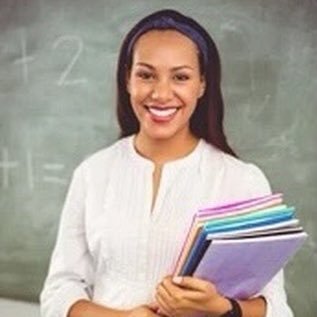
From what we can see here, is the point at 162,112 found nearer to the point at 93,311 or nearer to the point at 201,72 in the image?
the point at 201,72

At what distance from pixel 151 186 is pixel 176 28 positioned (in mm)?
297

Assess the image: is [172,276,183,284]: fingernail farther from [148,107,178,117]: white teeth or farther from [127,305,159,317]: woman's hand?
[148,107,178,117]: white teeth

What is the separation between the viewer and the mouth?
3.93ft

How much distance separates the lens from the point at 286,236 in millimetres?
1025

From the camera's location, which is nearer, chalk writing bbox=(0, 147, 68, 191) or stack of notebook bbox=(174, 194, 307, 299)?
stack of notebook bbox=(174, 194, 307, 299)

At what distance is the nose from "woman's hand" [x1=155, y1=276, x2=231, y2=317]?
0.32m

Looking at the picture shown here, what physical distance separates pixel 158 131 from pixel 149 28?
190mm

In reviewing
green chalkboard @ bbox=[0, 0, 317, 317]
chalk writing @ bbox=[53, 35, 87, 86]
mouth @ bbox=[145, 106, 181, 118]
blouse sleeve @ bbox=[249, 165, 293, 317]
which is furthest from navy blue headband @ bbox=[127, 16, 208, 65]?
chalk writing @ bbox=[53, 35, 87, 86]

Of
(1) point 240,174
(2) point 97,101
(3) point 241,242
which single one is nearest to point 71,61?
(2) point 97,101

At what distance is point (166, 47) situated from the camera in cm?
121

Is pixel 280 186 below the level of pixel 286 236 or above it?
below

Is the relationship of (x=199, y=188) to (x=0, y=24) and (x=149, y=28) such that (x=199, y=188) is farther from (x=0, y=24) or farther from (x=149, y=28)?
(x=0, y=24)

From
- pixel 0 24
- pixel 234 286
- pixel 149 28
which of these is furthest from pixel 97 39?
pixel 234 286

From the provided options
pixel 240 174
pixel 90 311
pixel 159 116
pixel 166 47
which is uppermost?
pixel 166 47
